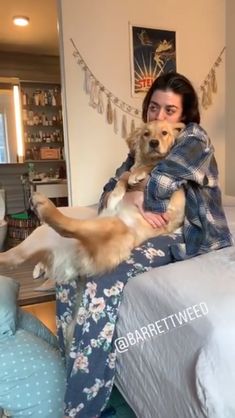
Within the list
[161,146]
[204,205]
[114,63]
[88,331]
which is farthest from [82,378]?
[114,63]

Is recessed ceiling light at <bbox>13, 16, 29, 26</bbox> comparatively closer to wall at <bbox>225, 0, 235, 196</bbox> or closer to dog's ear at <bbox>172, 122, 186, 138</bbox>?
wall at <bbox>225, 0, 235, 196</bbox>

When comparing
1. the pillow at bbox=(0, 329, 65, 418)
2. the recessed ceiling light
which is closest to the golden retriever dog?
the pillow at bbox=(0, 329, 65, 418)

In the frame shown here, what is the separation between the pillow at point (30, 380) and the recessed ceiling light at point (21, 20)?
3084mm

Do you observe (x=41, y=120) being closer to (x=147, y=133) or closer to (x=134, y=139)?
→ (x=134, y=139)

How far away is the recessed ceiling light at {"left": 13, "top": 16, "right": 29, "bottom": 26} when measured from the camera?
337cm

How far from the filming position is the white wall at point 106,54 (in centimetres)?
232

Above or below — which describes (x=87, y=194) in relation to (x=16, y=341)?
above


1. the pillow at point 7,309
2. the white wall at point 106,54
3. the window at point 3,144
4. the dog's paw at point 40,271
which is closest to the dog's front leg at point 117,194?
the dog's paw at point 40,271

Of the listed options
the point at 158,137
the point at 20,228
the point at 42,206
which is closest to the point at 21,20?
the point at 20,228

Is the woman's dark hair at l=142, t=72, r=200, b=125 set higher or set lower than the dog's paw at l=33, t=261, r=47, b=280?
higher

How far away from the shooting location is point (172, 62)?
2.60 meters

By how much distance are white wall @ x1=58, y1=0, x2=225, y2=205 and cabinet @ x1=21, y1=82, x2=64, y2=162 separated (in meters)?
2.45

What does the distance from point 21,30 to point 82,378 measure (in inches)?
145

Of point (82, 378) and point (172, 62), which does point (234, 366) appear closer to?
point (82, 378)
